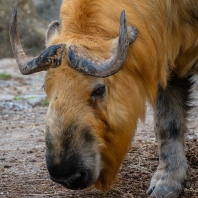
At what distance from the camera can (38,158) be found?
674 centimetres

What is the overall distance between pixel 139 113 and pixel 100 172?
0.61 m

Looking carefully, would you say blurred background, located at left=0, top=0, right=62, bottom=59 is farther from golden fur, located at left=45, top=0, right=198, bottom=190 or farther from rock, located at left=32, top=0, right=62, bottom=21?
golden fur, located at left=45, top=0, right=198, bottom=190

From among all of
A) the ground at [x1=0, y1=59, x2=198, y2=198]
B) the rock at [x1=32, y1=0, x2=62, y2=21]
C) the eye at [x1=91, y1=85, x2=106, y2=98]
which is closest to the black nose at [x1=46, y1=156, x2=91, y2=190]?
the eye at [x1=91, y1=85, x2=106, y2=98]

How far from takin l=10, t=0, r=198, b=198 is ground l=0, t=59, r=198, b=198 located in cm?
39

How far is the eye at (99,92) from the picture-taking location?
445 centimetres

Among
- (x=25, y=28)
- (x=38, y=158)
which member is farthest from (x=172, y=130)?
(x=25, y=28)

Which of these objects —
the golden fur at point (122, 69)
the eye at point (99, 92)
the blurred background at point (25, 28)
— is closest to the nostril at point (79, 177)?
the golden fur at point (122, 69)

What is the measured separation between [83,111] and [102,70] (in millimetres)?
324

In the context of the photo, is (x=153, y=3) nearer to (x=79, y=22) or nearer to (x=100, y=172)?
(x=79, y=22)

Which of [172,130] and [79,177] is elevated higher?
[79,177]

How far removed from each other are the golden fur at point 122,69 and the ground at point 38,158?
884 mm

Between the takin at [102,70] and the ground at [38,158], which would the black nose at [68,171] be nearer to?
the takin at [102,70]

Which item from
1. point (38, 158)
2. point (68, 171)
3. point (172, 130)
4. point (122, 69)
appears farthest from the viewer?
point (38, 158)

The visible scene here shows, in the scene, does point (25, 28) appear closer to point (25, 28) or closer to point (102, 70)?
point (25, 28)
